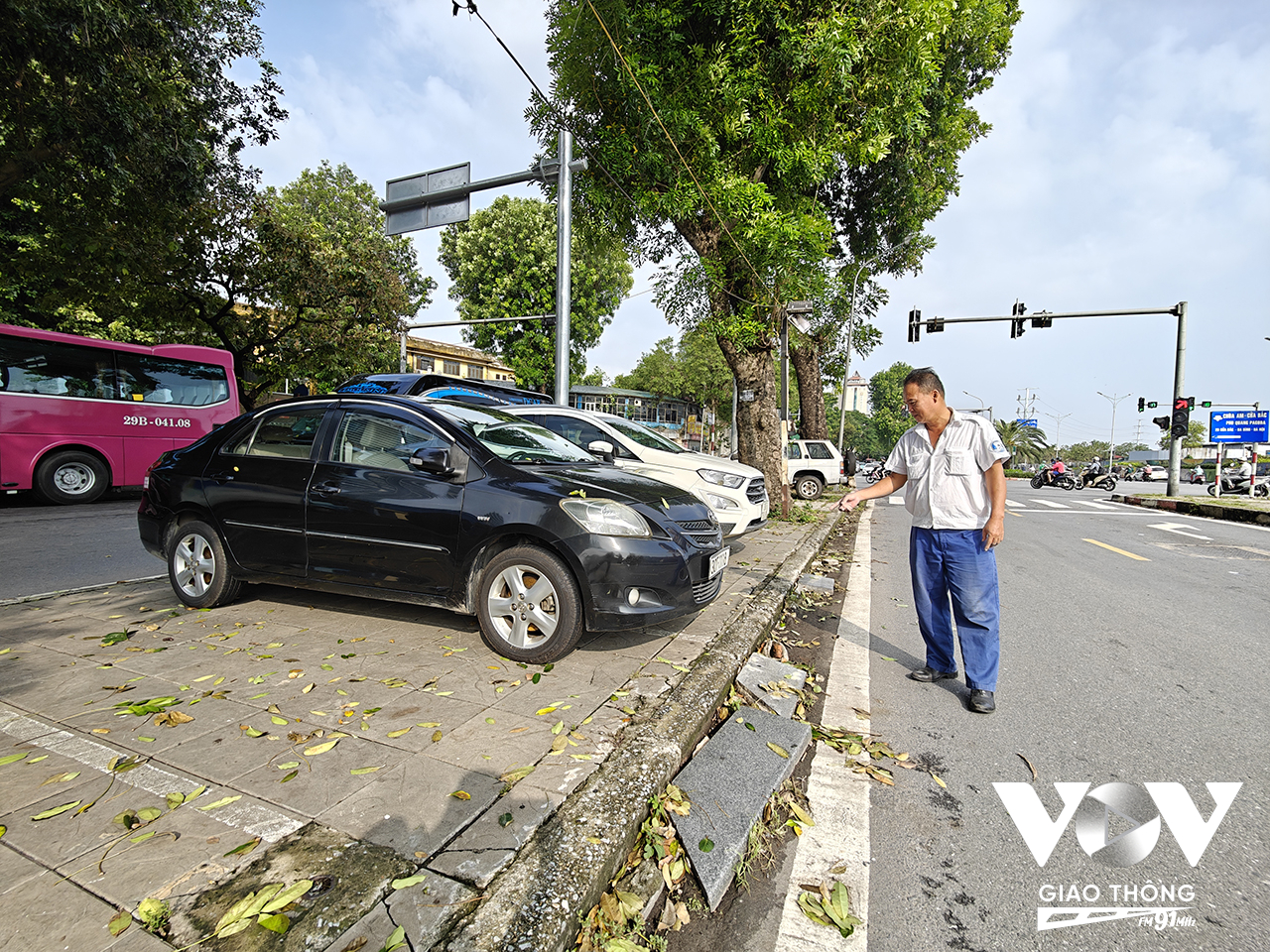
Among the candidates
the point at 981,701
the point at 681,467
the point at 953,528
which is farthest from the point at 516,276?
the point at 981,701

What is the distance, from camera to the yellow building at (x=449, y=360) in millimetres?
38438

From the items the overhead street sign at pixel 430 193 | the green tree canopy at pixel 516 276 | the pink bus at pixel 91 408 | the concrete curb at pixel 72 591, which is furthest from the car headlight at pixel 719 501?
the green tree canopy at pixel 516 276

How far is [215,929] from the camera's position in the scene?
154cm

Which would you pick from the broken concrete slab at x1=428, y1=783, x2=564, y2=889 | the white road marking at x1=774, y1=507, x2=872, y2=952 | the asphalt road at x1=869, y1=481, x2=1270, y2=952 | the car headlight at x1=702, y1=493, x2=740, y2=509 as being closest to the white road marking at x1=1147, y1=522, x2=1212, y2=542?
the asphalt road at x1=869, y1=481, x2=1270, y2=952

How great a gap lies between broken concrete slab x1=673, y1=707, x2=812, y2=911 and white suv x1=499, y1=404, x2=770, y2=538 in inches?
157

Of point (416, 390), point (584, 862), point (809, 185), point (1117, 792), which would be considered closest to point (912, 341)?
point (809, 185)

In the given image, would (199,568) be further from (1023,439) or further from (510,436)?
(1023,439)

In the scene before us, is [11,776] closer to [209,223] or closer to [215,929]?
[215,929]

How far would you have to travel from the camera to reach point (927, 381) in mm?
3594

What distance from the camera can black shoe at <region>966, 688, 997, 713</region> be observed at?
3.24 metres

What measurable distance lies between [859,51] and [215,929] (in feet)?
37.4

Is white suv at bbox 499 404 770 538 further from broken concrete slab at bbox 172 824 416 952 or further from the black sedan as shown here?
broken concrete slab at bbox 172 824 416 952

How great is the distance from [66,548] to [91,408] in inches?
214

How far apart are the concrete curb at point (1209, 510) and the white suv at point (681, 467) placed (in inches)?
548
